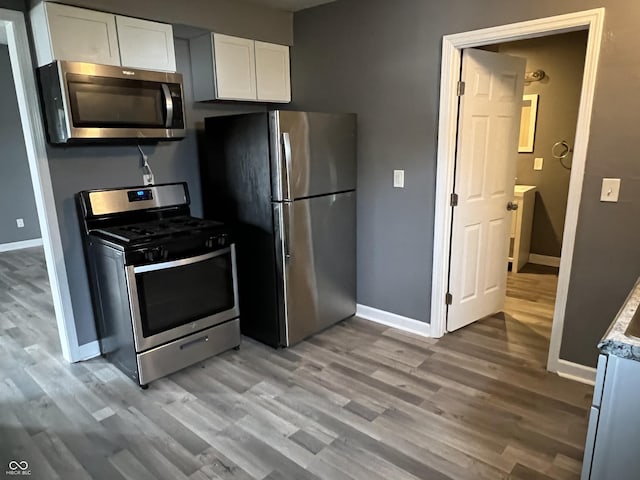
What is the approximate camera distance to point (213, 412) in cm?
239

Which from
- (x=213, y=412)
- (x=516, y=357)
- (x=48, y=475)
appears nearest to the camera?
(x=48, y=475)

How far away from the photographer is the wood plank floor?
1.99 metres

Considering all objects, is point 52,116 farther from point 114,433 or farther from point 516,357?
point 516,357

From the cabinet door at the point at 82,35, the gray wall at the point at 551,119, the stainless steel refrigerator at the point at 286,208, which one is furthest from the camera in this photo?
the gray wall at the point at 551,119

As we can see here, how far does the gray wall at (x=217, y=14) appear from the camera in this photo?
2607mm

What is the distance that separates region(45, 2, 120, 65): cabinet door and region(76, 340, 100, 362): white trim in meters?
1.85

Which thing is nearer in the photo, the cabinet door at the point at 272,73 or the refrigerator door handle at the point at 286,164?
the refrigerator door handle at the point at 286,164

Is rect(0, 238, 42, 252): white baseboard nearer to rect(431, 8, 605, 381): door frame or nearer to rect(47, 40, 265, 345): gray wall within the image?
rect(47, 40, 265, 345): gray wall

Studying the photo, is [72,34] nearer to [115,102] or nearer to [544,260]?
[115,102]

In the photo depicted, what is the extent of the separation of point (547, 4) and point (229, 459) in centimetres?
293

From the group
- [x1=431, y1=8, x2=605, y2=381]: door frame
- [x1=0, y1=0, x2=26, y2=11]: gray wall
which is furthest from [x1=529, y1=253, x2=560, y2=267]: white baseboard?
[x1=0, y1=0, x2=26, y2=11]: gray wall

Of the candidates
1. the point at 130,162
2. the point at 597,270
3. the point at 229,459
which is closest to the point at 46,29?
the point at 130,162

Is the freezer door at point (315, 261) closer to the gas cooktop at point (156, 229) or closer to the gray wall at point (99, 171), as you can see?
the gas cooktop at point (156, 229)

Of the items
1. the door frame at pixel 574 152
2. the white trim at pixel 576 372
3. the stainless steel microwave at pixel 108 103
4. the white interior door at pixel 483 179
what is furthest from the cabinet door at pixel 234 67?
the white trim at pixel 576 372
